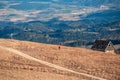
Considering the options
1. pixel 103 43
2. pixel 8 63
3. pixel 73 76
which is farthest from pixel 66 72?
pixel 103 43

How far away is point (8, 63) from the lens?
77500 mm

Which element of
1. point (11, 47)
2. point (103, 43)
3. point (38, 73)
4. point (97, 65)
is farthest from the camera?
point (103, 43)

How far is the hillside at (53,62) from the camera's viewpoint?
6919 cm

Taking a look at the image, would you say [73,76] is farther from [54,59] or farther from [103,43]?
[103,43]

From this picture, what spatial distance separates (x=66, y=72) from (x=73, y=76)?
3253 mm

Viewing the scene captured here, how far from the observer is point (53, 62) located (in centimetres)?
8369

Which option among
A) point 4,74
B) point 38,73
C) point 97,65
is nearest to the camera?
point 4,74

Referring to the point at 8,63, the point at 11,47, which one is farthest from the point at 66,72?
the point at 11,47

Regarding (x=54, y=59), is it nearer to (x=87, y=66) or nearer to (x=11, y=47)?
(x=87, y=66)

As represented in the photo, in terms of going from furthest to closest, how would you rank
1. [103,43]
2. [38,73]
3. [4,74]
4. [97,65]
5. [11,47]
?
[103,43]
[11,47]
[97,65]
[38,73]
[4,74]

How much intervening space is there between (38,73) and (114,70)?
68.5ft

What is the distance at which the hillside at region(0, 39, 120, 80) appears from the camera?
69188 millimetres

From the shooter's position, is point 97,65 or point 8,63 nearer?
point 8,63

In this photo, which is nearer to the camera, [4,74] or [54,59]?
[4,74]
